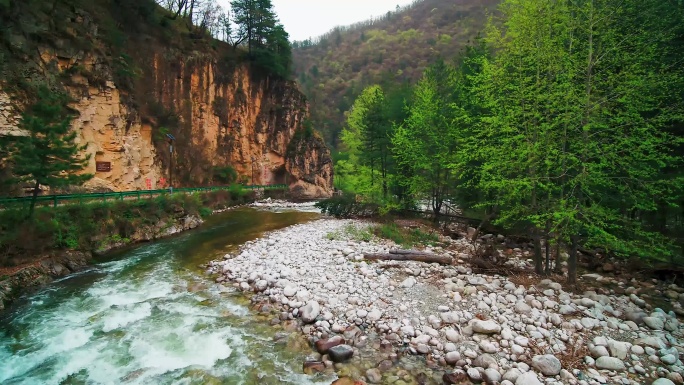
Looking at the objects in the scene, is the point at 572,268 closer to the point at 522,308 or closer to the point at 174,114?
the point at 522,308

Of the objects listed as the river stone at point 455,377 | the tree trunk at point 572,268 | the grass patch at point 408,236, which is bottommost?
the river stone at point 455,377

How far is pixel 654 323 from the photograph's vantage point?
5.84 m

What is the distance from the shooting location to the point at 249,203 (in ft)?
113

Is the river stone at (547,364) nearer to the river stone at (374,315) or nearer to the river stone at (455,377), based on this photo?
the river stone at (455,377)

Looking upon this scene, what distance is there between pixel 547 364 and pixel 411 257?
5.02 m

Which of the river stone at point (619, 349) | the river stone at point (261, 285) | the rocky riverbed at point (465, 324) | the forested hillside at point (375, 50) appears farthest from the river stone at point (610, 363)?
the forested hillside at point (375, 50)

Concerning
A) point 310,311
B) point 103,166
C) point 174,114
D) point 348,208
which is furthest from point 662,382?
Result: point 174,114

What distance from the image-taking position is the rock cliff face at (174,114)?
18562 millimetres

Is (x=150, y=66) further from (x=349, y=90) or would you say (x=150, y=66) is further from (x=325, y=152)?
(x=349, y=90)

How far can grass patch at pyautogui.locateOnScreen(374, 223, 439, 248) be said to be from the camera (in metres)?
12.2

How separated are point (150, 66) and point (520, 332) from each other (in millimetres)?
34388

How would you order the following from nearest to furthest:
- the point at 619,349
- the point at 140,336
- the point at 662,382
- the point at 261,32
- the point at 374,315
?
the point at 662,382
the point at 619,349
the point at 140,336
the point at 374,315
the point at 261,32

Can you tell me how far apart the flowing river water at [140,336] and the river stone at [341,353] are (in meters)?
0.48

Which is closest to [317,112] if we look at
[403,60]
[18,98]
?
[403,60]
